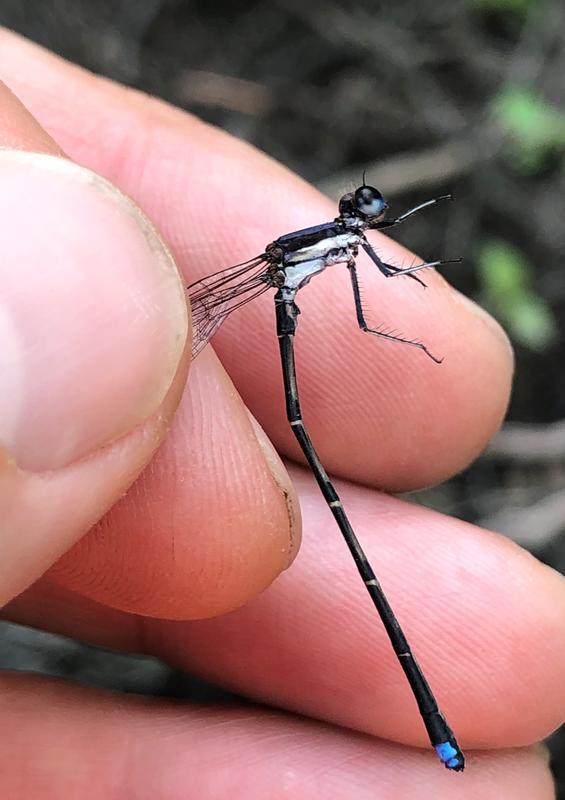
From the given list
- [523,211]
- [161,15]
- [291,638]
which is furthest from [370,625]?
[161,15]

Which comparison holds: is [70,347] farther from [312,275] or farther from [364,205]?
[364,205]

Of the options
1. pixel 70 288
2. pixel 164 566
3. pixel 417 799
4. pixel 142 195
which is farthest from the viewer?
pixel 142 195

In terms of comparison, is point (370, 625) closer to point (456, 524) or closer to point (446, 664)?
point (446, 664)

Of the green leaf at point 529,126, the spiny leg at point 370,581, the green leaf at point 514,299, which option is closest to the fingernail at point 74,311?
the spiny leg at point 370,581

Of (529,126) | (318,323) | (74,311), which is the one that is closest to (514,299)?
(529,126)

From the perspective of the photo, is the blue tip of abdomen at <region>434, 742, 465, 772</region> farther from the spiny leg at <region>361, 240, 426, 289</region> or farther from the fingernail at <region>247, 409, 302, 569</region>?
the spiny leg at <region>361, 240, 426, 289</region>

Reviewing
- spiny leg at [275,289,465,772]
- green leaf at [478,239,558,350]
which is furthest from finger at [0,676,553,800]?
green leaf at [478,239,558,350]
